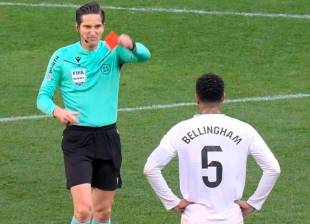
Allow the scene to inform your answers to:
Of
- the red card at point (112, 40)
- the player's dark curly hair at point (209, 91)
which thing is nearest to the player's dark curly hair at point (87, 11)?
the red card at point (112, 40)

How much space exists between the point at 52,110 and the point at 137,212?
2.41 meters

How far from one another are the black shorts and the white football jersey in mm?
2174

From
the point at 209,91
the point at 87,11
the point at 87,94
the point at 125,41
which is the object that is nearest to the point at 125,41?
the point at 125,41

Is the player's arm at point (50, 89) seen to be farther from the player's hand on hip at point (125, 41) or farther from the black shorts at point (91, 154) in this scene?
the player's hand on hip at point (125, 41)

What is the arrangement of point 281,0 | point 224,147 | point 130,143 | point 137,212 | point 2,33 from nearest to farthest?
point 224,147 → point 137,212 → point 130,143 → point 2,33 → point 281,0

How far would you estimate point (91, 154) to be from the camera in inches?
397

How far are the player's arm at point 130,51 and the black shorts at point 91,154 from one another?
2.02ft

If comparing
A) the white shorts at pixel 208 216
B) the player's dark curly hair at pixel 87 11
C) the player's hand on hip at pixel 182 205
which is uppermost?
the player's dark curly hair at pixel 87 11

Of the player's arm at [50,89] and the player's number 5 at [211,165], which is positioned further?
the player's arm at [50,89]

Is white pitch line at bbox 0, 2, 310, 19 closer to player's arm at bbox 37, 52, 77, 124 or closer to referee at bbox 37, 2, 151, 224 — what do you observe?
referee at bbox 37, 2, 151, 224

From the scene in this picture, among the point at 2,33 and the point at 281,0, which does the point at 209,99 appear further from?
the point at 281,0

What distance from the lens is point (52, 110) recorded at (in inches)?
378

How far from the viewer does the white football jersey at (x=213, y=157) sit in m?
7.79

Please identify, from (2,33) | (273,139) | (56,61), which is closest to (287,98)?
(273,139)
